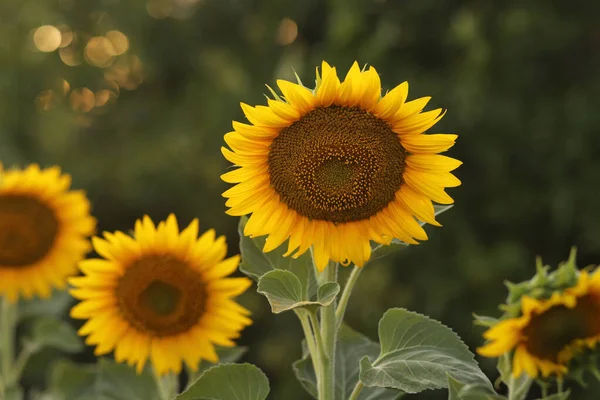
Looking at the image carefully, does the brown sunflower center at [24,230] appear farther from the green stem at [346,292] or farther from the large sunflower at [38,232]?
the green stem at [346,292]

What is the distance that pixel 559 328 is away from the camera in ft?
2.94

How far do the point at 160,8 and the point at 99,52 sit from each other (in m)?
0.36

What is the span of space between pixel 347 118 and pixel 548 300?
0.27 metres

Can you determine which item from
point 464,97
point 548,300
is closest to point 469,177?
point 464,97

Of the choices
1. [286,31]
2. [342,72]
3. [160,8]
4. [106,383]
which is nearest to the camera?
[106,383]

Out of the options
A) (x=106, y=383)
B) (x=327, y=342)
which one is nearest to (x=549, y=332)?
(x=327, y=342)

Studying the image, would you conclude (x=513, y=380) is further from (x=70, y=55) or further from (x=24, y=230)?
(x=70, y=55)

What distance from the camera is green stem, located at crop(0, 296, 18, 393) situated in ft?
4.92

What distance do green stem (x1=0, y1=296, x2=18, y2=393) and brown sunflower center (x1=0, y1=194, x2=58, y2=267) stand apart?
0.08 metres

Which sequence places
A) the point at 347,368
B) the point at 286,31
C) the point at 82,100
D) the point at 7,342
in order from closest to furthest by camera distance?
the point at 347,368 → the point at 7,342 → the point at 286,31 → the point at 82,100

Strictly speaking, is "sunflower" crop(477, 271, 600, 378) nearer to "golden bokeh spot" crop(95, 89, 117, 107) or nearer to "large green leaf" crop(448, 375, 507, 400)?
"large green leaf" crop(448, 375, 507, 400)

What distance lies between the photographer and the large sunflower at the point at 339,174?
2.91 feet

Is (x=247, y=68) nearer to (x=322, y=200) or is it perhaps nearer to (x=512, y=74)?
(x=512, y=74)

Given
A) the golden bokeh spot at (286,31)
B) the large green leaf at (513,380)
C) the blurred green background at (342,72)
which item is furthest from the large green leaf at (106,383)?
the golden bokeh spot at (286,31)
